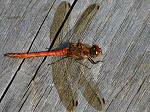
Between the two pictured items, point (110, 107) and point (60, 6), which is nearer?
point (110, 107)

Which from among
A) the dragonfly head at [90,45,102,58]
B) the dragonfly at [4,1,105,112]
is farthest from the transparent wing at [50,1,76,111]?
the dragonfly head at [90,45,102,58]

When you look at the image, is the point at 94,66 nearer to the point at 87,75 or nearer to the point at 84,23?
the point at 87,75

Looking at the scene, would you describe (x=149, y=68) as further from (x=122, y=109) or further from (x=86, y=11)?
(x=86, y=11)

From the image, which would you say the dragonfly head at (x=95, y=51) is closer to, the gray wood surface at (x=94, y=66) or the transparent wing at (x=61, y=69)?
the gray wood surface at (x=94, y=66)

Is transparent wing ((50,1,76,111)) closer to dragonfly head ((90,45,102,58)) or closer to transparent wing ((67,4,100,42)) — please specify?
transparent wing ((67,4,100,42))

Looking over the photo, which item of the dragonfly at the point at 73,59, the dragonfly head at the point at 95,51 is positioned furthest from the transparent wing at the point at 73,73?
the dragonfly head at the point at 95,51

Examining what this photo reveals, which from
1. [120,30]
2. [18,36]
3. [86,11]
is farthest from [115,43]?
[18,36]

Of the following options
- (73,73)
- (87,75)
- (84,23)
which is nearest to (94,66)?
(87,75)
